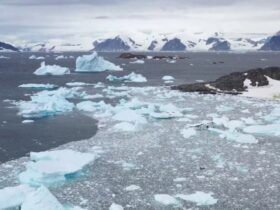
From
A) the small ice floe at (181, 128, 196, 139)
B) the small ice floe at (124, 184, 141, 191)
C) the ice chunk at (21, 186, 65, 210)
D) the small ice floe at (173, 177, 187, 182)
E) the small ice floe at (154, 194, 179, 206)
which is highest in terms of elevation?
the ice chunk at (21, 186, 65, 210)

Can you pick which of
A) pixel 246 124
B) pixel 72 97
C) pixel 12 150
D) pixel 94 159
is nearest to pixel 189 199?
pixel 94 159

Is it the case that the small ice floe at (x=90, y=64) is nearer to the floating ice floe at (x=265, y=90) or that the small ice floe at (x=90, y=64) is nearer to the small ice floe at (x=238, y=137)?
the floating ice floe at (x=265, y=90)

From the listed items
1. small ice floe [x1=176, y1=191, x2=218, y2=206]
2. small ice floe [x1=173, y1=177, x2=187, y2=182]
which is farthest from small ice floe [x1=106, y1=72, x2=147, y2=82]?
small ice floe [x1=176, y1=191, x2=218, y2=206]

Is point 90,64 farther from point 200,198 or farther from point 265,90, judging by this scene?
point 200,198

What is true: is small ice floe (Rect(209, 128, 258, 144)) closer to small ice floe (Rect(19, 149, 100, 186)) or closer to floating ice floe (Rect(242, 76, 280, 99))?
small ice floe (Rect(19, 149, 100, 186))

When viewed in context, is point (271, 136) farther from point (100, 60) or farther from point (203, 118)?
point (100, 60)

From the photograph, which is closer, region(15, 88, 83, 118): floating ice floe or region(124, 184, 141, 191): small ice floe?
region(124, 184, 141, 191): small ice floe

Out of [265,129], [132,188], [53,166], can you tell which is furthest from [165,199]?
[265,129]
